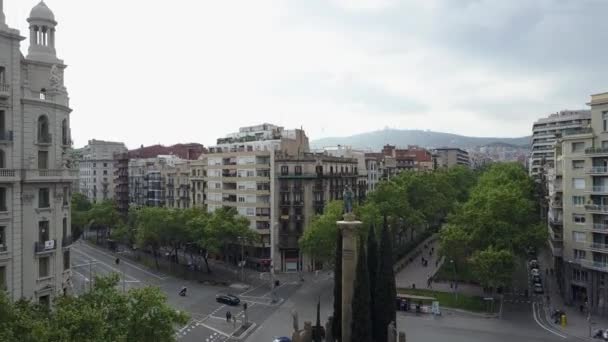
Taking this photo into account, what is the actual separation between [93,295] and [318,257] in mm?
42747

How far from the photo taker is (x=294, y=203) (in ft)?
281

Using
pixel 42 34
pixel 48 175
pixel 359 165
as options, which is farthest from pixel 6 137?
pixel 359 165

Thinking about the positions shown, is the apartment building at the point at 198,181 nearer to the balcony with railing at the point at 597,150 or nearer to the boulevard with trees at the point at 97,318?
the balcony with railing at the point at 597,150

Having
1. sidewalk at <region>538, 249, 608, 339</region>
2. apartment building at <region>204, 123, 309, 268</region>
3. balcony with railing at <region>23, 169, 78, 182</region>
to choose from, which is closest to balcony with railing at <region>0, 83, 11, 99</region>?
balcony with railing at <region>23, 169, 78, 182</region>

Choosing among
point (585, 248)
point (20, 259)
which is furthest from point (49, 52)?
point (585, 248)

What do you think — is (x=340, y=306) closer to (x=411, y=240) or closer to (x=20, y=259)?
(x=20, y=259)

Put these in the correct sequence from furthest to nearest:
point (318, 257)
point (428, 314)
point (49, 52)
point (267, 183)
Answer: point (267, 183)
point (318, 257)
point (428, 314)
point (49, 52)

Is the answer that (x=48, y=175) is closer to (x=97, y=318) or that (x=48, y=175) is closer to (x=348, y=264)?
(x=97, y=318)

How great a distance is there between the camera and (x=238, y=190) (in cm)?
8831

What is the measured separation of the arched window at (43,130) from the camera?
42.2 m

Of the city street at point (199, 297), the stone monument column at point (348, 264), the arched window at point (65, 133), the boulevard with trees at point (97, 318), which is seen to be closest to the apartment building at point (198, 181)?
the city street at point (199, 297)

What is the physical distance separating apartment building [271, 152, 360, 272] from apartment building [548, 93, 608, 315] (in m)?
33.3

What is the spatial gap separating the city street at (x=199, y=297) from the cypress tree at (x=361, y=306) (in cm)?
1841

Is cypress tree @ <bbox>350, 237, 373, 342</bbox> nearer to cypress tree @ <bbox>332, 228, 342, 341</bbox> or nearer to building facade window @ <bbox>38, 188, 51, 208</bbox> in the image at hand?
cypress tree @ <bbox>332, 228, 342, 341</bbox>
